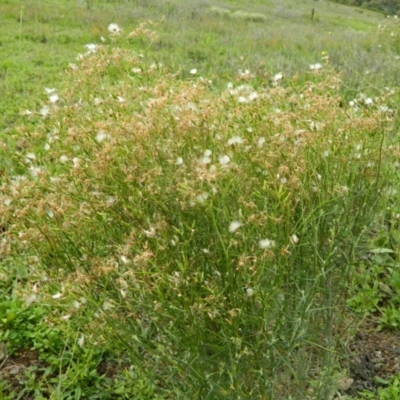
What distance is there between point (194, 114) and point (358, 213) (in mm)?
809

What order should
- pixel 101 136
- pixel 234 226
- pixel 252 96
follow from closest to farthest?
pixel 234 226
pixel 101 136
pixel 252 96

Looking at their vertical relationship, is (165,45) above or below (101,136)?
below

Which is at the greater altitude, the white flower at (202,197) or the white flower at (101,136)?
the white flower at (101,136)

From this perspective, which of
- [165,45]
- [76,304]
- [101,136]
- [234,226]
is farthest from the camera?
[165,45]

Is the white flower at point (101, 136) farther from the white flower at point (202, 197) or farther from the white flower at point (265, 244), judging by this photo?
the white flower at point (265, 244)

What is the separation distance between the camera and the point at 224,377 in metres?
2.13

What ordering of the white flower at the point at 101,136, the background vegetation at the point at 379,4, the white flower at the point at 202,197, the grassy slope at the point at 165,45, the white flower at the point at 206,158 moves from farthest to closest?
the background vegetation at the point at 379,4
the grassy slope at the point at 165,45
the white flower at the point at 101,136
the white flower at the point at 206,158
the white flower at the point at 202,197

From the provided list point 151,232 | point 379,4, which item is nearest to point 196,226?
point 151,232

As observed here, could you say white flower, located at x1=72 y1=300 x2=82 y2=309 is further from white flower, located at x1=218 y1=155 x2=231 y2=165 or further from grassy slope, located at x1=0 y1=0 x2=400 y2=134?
grassy slope, located at x1=0 y1=0 x2=400 y2=134

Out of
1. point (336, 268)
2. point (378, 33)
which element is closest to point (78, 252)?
point (336, 268)

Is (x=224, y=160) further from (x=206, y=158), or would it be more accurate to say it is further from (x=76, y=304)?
(x=76, y=304)

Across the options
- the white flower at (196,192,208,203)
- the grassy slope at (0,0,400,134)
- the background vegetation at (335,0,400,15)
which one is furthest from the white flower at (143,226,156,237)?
the background vegetation at (335,0,400,15)

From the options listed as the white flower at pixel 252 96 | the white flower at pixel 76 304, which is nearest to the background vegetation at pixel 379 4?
the white flower at pixel 252 96

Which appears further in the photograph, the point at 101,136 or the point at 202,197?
the point at 101,136
